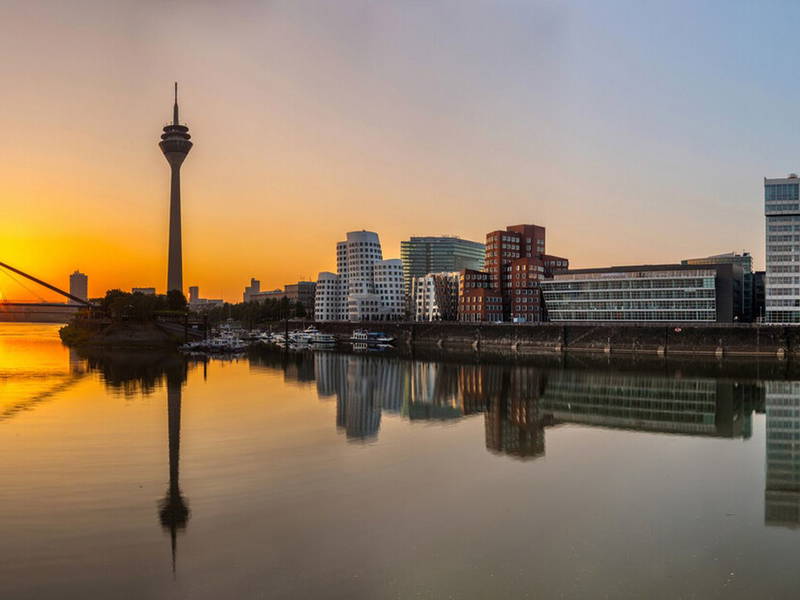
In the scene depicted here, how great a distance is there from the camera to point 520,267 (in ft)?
436

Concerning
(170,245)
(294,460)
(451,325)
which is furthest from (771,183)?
(170,245)

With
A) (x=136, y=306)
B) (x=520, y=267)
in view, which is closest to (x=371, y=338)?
(x=520, y=267)

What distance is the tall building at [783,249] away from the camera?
301 ft

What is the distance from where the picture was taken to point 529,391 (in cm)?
4806

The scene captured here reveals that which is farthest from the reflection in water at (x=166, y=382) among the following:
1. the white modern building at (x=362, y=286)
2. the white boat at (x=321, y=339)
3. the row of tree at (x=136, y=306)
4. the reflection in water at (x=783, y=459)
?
the white modern building at (x=362, y=286)

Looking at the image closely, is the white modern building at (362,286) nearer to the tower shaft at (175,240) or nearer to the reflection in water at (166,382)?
the tower shaft at (175,240)

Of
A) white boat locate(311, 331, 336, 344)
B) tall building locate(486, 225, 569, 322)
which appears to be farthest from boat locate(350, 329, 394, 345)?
tall building locate(486, 225, 569, 322)

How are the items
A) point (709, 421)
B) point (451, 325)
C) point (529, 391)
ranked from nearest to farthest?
1. point (709, 421)
2. point (529, 391)
3. point (451, 325)

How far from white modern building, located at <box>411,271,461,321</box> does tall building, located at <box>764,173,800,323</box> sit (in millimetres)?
69230

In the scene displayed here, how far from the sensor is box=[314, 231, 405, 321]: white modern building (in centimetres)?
16688

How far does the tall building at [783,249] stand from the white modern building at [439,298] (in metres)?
69.2

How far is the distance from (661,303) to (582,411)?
7234cm

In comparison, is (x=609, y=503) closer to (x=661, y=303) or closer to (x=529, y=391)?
(x=529, y=391)

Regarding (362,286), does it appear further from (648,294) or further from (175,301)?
(648,294)
